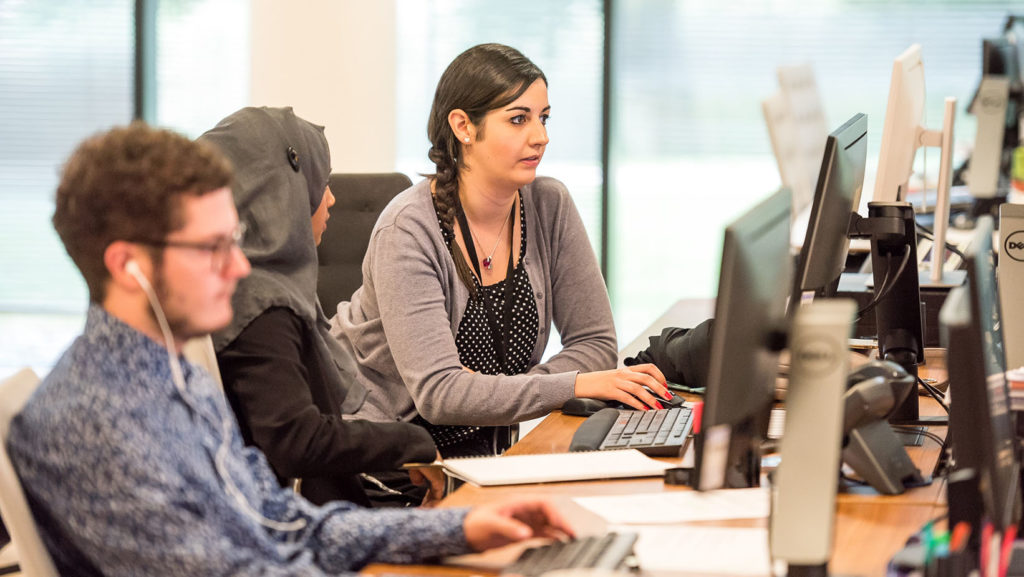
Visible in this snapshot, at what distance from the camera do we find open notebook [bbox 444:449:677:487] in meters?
1.73

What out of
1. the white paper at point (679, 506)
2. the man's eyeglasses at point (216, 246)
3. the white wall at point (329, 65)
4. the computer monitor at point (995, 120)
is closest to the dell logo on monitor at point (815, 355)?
the white paper at point (679, 506)

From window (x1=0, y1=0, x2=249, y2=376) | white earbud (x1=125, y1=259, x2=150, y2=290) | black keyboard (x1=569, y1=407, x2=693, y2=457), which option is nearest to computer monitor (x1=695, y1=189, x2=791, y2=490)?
black keyboard (x1=569, y1=407, x2=693, y2=457)

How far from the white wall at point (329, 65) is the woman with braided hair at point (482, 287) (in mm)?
1948

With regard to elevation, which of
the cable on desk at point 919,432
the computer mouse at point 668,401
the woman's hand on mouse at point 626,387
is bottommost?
the computer mouse at point 668,401

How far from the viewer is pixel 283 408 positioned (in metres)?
1.79

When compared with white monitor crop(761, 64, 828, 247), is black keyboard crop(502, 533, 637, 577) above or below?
below

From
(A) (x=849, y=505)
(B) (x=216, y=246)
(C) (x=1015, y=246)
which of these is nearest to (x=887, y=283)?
(C) (x=1015, y=246)

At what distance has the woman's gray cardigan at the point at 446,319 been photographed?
2256 mm

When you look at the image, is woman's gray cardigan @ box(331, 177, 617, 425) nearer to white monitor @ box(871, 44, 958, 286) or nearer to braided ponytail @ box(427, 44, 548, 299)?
braided ponytail @ box(427, 44, 548, 299)

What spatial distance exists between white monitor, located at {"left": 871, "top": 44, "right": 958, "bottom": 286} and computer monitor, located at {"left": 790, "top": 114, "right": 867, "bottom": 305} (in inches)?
21.6

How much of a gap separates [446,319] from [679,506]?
825 mm

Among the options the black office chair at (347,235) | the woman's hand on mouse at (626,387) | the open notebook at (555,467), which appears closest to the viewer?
the open notebook at (555,467)

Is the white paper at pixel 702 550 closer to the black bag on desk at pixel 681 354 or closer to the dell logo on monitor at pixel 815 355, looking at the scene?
the dell logo on monitor at pixel 815 355

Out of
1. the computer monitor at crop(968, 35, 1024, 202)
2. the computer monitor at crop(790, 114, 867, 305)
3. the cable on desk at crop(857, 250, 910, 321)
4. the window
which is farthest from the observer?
the window
